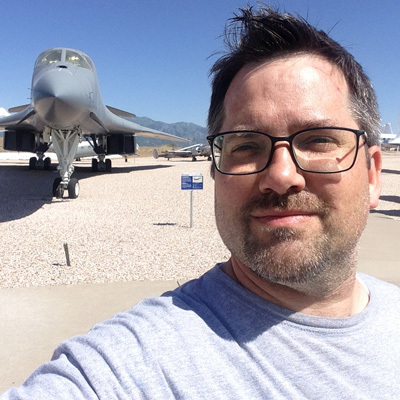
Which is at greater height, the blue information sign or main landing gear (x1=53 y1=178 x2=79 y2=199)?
the blue information sign

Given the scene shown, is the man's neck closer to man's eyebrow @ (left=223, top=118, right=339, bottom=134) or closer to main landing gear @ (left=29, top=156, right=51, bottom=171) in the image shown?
man's eyebrow @ (left=223, top=118, right=339, bottom=134)

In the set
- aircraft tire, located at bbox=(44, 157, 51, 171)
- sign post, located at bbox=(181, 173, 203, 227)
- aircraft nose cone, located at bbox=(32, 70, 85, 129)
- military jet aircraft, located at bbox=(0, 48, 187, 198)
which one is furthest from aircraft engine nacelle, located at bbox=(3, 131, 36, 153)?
sign post, located at bbox=(181, 173, 203, 227)

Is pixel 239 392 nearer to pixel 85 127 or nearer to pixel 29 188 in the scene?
pixel 85 127

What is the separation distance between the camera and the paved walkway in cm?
331

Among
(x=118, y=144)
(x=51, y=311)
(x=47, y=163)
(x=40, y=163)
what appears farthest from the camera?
(x=47, y=163)

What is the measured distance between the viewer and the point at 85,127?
39.7ft

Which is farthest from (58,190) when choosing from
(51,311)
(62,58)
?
(51,311)

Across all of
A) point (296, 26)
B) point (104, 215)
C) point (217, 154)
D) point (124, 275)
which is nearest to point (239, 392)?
point (217, 154)

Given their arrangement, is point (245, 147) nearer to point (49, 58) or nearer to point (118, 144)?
point (49, 58)

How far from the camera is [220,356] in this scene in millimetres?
1132

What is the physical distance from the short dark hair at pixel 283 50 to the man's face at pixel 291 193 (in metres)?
0.04

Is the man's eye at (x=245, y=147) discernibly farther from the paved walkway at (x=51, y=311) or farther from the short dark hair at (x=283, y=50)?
the paved walkway at (x=51, y=311)

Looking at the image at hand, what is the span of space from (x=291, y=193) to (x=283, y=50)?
1.73ft

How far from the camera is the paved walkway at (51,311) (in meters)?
3.31
